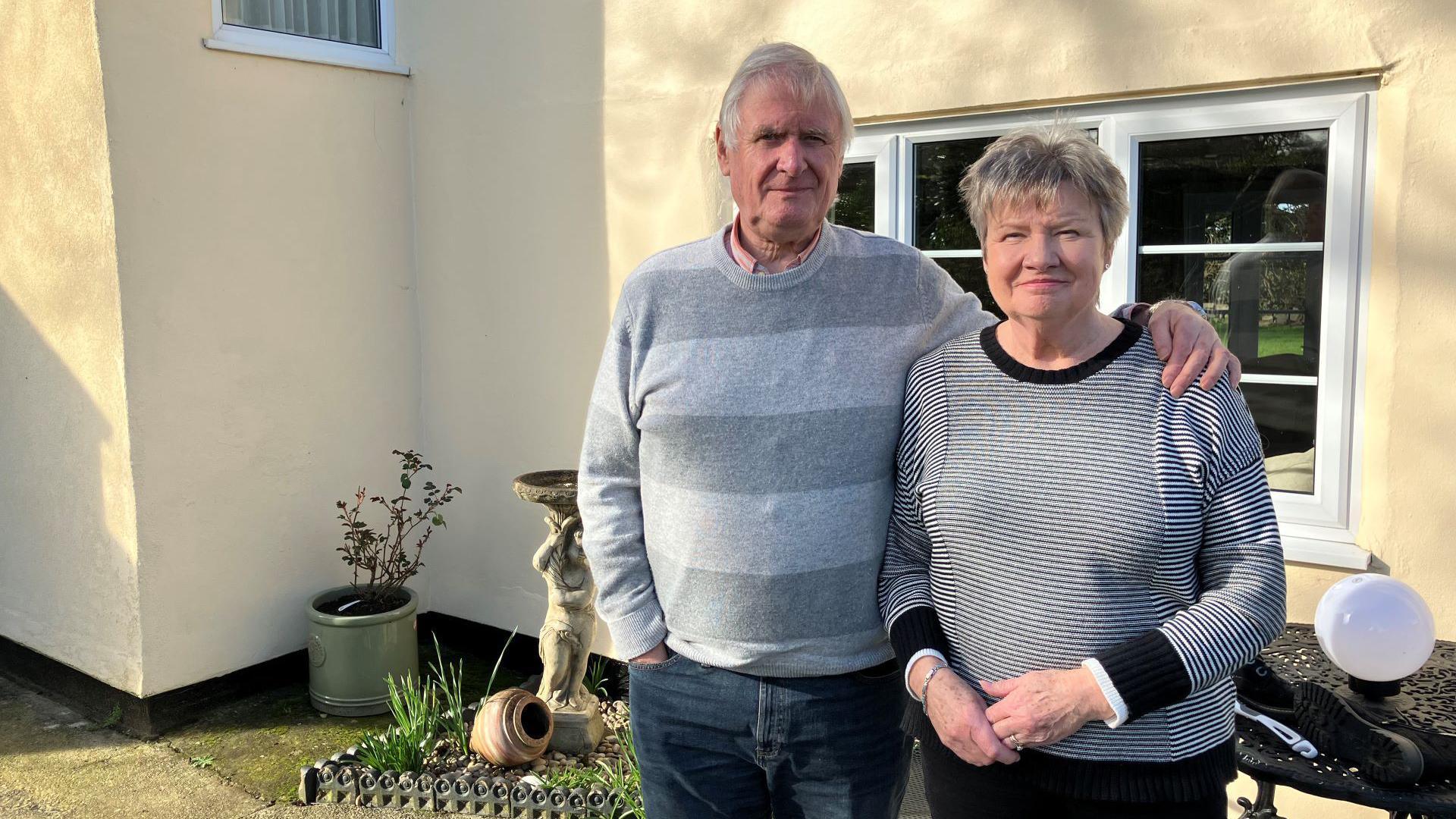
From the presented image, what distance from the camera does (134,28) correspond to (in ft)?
12.6

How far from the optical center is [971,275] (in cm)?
349

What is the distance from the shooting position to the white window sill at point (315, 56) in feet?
13.5

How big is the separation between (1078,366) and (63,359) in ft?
13.2

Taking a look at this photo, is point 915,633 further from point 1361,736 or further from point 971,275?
point 971,275

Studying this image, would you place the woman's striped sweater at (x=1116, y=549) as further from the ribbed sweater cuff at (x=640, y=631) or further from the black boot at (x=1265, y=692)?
the black boot at (x=1265, y=692)

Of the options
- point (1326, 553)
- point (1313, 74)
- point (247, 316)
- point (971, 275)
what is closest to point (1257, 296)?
point (1313, 74)

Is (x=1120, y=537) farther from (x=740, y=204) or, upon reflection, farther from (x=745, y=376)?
(x=740, y=204)

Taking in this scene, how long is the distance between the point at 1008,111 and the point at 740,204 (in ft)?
5.75

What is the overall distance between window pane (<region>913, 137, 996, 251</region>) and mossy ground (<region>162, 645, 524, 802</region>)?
244cm

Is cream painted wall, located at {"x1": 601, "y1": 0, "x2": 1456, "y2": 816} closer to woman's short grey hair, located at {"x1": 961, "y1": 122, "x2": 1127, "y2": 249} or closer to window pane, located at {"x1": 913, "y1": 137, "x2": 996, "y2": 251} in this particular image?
window pane, located at {"x1": 913, "y1": 137, "x2": 996, "y2": 251}

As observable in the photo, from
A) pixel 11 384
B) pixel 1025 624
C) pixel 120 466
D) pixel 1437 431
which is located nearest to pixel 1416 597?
pixel 1437 431

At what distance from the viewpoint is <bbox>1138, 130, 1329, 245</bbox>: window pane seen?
9.34ft

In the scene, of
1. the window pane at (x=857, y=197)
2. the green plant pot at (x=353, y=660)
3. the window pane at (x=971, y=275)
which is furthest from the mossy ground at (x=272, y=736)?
the window pane at (x=971, y=275)

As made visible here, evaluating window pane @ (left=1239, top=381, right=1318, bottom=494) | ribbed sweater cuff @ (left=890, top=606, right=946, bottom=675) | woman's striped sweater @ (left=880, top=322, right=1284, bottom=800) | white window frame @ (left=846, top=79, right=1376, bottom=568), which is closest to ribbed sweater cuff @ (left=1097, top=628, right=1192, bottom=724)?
woman's striped sweater @ (left=880, top=322, right=1284, bottom=800)
